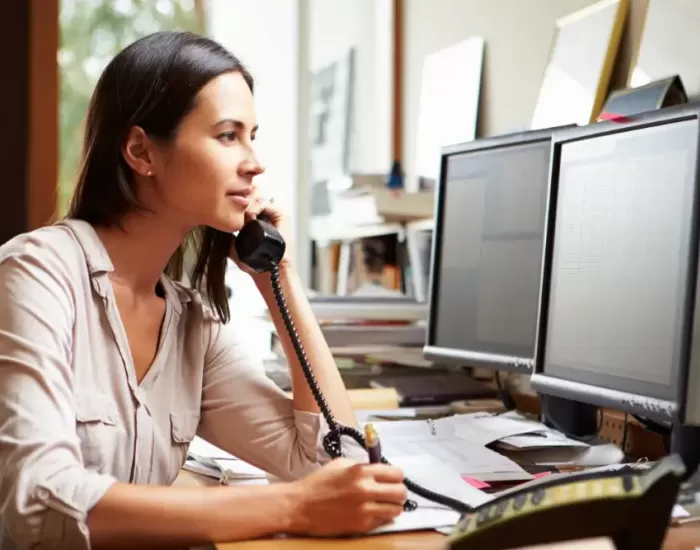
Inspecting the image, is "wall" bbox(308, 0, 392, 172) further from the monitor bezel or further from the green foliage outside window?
the monitor bezel

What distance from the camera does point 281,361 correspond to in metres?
1.87

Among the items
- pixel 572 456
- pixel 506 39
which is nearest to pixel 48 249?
pixel 572 456

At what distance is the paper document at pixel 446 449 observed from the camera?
1147 mm

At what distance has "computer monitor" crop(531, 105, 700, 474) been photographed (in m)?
1.04

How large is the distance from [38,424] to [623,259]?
0.75 meters

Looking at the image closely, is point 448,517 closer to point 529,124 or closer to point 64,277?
point 64,277

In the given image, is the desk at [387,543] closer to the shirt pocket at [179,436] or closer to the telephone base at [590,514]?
the telephone base at [590,514]

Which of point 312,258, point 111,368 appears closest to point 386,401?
point 111,368

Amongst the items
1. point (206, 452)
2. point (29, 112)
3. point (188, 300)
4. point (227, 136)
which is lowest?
point (206, 452)

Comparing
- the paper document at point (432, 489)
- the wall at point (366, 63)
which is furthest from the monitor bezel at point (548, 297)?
the wall at point (366, 63)

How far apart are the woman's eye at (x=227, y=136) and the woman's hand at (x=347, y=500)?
468 mm

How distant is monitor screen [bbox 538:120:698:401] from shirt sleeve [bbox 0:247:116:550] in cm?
66

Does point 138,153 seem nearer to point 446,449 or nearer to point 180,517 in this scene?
point 180,517

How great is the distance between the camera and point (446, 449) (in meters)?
1.27
